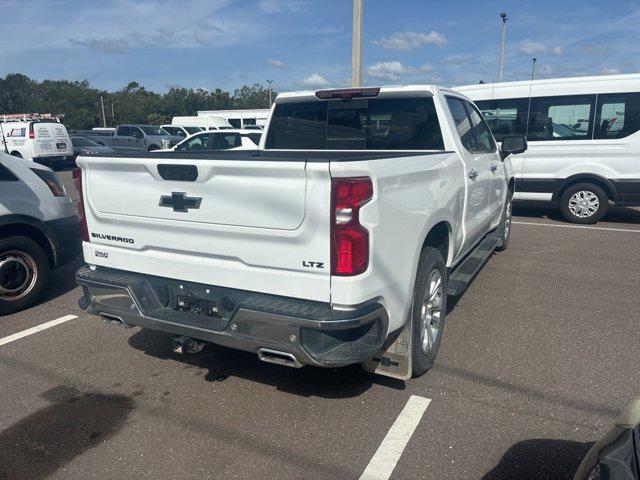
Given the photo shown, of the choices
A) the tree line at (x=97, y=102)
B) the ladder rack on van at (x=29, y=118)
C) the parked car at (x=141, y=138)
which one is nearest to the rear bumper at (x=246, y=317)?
the ladder rack on van at (x=29, y=118)

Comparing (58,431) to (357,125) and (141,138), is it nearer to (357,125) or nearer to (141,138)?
(357,125)

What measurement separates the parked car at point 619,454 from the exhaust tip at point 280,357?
1.39 metres

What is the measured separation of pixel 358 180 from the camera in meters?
2.41

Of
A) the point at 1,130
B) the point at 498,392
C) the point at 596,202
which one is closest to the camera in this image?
the point at 498,392

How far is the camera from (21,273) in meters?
4.85

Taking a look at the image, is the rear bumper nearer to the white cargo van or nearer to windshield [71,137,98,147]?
the white cargo van

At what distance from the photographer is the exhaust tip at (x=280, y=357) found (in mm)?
2613

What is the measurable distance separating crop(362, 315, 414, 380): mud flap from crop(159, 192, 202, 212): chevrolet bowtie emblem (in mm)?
1435

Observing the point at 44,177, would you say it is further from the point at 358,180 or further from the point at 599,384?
the point at 599,384

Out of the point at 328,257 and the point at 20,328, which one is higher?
the point at 328,257

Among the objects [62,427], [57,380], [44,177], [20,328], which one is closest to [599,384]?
[62,427]

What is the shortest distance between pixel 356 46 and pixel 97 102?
82.3 metres

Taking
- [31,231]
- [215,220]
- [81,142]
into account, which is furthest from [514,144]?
[81,142]

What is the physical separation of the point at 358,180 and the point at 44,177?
4290 millimetres
